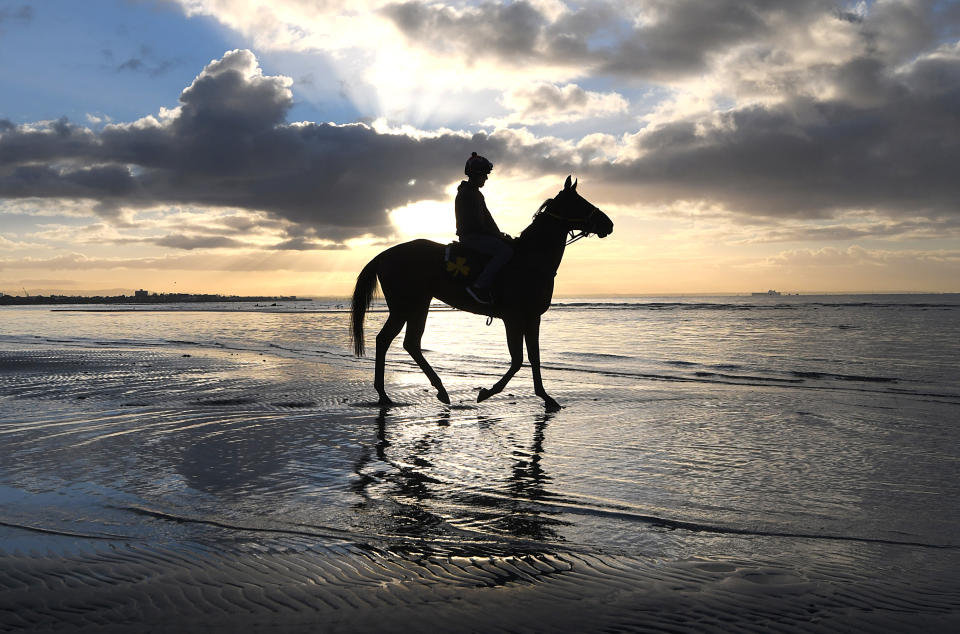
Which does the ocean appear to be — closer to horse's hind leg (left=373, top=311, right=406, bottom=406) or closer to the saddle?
Answer: horse's hind leg (left=373, top=311, right=406, bottom=406)

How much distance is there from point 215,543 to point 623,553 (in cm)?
223

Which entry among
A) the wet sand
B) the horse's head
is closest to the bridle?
the horse's head

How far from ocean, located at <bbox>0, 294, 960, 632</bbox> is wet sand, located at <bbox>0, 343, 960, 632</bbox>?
2 cm

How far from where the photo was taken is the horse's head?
933 centimetres

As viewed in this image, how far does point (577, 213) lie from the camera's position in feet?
30.7

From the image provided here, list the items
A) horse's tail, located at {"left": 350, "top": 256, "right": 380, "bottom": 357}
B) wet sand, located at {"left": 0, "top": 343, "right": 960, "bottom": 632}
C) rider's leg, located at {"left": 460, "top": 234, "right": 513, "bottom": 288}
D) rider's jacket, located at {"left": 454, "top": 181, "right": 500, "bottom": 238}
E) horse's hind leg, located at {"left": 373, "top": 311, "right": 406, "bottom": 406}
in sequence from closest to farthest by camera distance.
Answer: wet sand, located at {"left": 0, "top": 343, "right": 960, "bottom": 632}, rider's leg, located at {"left": 460, "top": 234, "right": 513, "bottom": 288}, rider's jacket, located at {"left": 454, "top": 181, "right": 500, "bottom": 238}, horse's hind leg, located at {"left": 373, "top": 311, "right": 406, "bottom": 406}, horse's tail, located at {"left": 350, "top": 256, "right": 380, "bottom": 357}

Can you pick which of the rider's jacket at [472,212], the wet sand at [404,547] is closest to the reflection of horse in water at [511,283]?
the rider's jacket at [472,212]

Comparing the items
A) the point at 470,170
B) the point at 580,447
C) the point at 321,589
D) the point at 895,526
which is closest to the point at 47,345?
the point at 470,170

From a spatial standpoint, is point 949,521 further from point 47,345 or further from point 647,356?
point 47,345

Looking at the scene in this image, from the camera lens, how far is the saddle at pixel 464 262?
9.24m

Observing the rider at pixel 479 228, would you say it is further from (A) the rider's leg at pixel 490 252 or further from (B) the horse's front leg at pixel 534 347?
(B) the horse's front leg at pixel 534 347

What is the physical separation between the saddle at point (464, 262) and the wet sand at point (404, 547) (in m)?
3.03

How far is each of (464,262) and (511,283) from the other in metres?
0.75

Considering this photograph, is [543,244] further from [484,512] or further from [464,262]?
[484,512]
